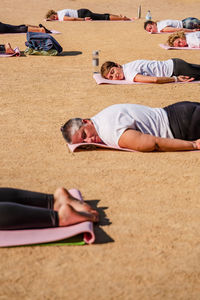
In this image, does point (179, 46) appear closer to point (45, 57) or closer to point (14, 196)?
point (45, 57)

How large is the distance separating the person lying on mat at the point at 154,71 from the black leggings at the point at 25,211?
14.2ft

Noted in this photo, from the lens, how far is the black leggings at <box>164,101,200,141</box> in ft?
14.3

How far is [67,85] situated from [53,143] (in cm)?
258

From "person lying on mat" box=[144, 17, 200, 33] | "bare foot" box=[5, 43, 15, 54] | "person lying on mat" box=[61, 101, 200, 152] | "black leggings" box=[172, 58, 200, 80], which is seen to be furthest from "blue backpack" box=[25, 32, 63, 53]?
"person lying on mat" box=[61, 101, 200, 152]

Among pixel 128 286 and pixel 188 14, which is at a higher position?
pixel 188 14

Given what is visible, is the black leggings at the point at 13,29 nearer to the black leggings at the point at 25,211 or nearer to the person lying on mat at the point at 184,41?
the person lying on mat at the point at 184,41

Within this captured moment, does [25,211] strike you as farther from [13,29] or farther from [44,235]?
[13,29]

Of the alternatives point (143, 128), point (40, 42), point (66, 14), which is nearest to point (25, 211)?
point (143, 128)

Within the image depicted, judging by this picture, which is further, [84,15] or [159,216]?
[84,15]

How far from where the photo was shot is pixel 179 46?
392 inches

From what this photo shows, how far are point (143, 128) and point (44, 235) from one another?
1.73m

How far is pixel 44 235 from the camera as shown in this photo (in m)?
2.99

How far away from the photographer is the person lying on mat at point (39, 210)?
293 centimetres

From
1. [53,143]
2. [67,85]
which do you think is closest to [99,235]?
[53,143]
